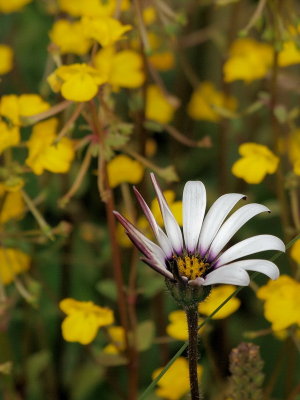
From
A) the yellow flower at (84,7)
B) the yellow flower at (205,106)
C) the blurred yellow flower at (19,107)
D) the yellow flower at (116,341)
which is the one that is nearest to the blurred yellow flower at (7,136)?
the blurred yellow flower at (19,107)

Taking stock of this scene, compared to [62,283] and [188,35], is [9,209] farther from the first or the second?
[188,35]

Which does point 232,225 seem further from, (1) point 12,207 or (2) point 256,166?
(1) point 12,207

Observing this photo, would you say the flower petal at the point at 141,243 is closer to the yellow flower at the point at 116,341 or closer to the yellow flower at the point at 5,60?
the yellow flower at the point at 116,341

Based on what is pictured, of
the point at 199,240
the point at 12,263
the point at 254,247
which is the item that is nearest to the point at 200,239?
the point at 199,240

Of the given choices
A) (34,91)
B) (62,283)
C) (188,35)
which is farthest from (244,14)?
(62,283)

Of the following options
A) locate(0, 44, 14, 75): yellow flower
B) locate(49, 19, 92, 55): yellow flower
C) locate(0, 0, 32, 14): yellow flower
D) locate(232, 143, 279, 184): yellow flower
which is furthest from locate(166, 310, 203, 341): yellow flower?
locate(0, 0, 32, 14): yellow flower
